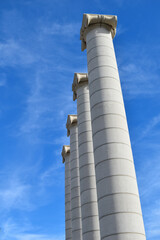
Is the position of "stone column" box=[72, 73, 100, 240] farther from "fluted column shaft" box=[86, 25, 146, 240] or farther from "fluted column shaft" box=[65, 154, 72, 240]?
"fluted column shaft" box=[65, 154, 72, 240]

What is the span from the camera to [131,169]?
21906 mm

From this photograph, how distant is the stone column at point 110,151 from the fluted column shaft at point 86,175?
9.76 m

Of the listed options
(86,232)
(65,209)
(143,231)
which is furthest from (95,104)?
(65,209)

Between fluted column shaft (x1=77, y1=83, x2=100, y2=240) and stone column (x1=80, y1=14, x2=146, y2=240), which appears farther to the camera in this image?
fluted column shaft (x1=77, y1=83, x2=100, y2=240)

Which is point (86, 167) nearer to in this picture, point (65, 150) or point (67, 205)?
point (67, 205)

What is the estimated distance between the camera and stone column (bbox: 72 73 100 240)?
30.0m

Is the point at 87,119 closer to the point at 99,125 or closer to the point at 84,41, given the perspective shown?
the point at 84,41

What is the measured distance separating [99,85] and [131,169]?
824 centimetres

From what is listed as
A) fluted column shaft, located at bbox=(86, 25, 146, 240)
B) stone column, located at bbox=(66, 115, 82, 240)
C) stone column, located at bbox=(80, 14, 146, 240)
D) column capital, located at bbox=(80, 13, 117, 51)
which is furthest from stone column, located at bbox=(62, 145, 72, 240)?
column capital, located at bbox=(80, 13, 117, 51)

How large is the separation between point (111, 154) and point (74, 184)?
22.4 meters

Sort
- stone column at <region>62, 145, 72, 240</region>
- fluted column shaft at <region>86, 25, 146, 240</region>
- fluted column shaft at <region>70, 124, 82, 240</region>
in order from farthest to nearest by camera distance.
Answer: stone column at <region>62, 145, 72, 240</region> < fluted column shaft at <region>70, 124, 82, 240</region> < fluted column shaft at <region>86, 25, 146, 240</region>

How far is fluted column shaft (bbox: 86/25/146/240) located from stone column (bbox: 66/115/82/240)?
18759mm

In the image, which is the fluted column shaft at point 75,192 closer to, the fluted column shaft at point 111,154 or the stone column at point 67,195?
the stone column at point 67,195

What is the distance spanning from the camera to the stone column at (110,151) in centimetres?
1944
